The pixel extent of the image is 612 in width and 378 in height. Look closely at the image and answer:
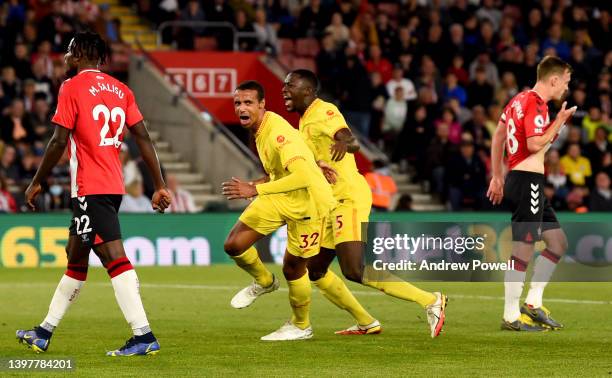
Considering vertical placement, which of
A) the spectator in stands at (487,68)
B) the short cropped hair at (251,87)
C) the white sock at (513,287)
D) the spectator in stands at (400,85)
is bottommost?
the white sock at (513,287)

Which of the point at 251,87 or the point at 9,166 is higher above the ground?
the point at 251,87

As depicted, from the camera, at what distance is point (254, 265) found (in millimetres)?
11594

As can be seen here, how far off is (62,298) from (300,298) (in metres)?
1.93

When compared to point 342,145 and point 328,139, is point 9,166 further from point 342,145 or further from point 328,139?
point 342,145

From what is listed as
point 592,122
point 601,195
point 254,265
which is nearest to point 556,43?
point 592,122

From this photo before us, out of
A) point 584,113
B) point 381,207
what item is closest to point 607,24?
point 584,113

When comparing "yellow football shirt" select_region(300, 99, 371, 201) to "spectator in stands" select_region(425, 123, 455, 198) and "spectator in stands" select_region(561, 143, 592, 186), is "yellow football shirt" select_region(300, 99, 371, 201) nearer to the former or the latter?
"spectator in stands" select_region(425, 123, 455, 198)

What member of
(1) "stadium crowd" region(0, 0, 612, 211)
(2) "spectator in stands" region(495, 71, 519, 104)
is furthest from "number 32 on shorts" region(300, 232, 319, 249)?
(2) "spectator in stands" region(495, 71, 519, 104)

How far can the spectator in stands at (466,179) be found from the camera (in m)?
24.9

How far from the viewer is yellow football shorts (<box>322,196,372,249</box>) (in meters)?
11.6

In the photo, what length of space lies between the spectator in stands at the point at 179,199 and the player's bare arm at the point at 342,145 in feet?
37.0

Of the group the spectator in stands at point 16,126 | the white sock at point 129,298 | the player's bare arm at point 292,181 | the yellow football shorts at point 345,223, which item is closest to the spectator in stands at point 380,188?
the spectator in stands at point 16,126

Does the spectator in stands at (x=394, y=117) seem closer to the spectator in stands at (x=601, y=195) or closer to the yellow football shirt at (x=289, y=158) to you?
the spectator in stands at (x=601, y=195)

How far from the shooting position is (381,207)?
22438 mm
